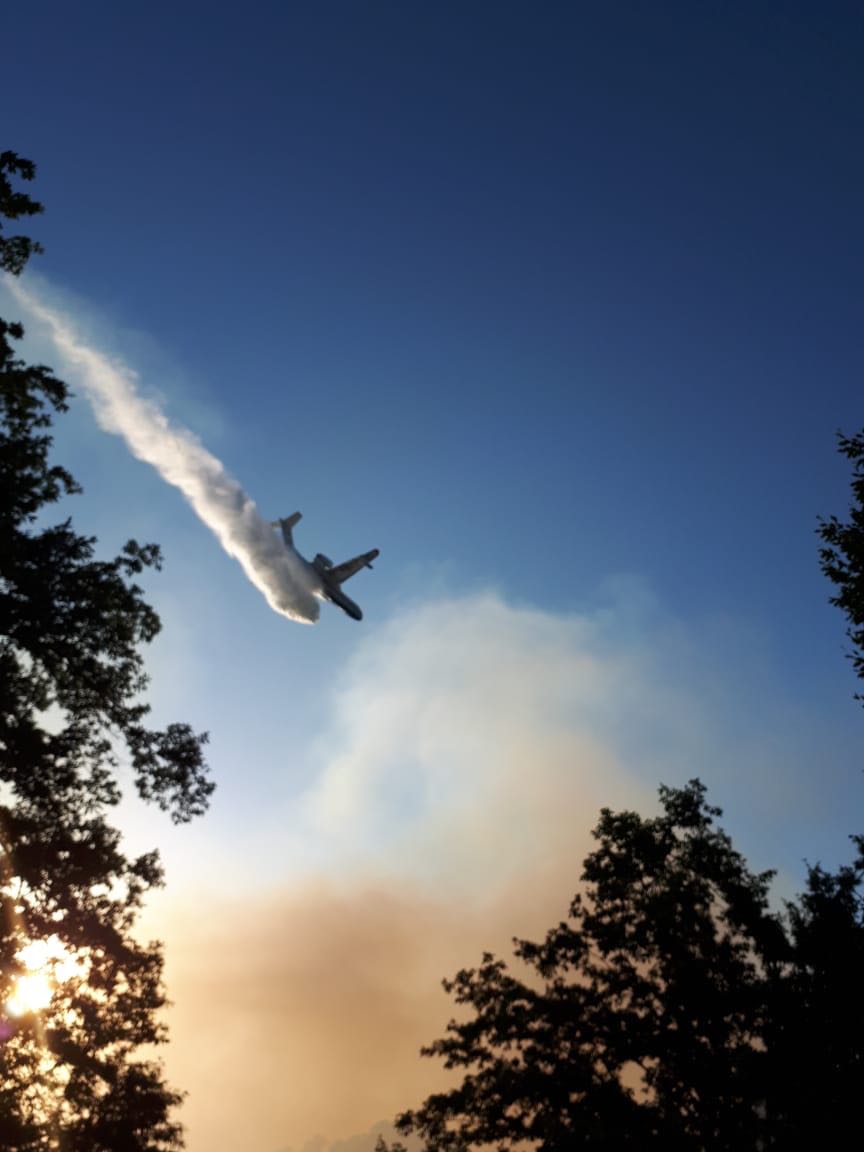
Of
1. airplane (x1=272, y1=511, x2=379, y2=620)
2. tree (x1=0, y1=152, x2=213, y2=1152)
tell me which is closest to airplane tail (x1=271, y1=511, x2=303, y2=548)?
airplane (x1=272, y1=511, x2=379, y2=620)

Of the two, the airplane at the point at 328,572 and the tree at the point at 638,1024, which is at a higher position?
the airplane at the point at 328,572

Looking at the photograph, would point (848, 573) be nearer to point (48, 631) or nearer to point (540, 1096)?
point (540, 1096)

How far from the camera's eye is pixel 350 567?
5284cm

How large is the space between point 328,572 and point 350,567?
334 centimetres

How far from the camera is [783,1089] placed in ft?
64.1

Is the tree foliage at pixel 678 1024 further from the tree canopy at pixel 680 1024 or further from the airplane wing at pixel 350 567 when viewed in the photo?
the airplane wing at pixel 350 567

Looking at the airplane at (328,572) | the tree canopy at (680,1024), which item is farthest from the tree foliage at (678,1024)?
the airplane at (328,572)

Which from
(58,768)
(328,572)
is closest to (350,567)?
(328,572)

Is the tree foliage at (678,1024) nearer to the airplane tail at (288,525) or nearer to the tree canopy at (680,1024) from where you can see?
the tree canopy at (680,1024)

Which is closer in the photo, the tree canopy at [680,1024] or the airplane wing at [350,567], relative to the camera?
the tree canopy at [680,1024]

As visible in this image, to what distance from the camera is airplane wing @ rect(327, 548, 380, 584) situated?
51.0m

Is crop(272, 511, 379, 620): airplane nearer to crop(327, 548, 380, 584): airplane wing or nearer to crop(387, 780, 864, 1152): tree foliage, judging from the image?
crop(327, 548, 380, 584): airplane wing

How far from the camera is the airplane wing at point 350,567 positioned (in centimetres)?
5097

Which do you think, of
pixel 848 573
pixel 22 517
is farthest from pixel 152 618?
pixel 848 573
